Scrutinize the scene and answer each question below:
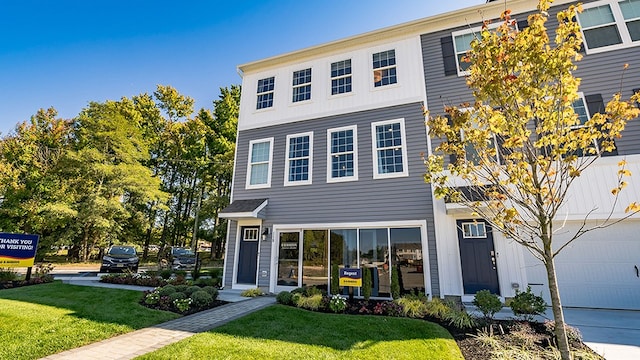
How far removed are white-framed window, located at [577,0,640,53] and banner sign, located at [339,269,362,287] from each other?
10.1 metres

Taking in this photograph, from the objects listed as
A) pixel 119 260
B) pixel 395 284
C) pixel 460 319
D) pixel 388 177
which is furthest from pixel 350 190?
pixel 119 260

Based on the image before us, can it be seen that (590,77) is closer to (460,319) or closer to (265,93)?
(460,319)

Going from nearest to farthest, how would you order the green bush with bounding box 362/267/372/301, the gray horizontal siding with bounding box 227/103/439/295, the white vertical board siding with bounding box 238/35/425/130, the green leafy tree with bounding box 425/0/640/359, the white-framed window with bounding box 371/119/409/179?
the green leafy tree with bounding box 425/0/640/359
the green bush with bounding box 362/267/372/301
the gray horizontal siding with bounding box 227/103/439/295
the white-framed window with bounding box 371/119/409/179
the white vertical board siding with bounding box 238/35/425/130

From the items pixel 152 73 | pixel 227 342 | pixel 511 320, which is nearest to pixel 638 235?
pixel 511 320

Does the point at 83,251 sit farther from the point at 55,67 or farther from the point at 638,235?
the point at 638,235

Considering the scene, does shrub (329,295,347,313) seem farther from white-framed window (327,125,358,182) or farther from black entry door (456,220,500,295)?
white-framed window (327,125,358,182)

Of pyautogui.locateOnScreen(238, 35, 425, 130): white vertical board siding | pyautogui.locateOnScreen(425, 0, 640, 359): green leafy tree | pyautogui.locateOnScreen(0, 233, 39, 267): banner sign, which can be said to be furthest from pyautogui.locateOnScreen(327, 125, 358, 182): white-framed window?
pyautogui.locateOnScreen(0, 233, 39, 267): banner sign

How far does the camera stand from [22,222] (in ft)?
69.9

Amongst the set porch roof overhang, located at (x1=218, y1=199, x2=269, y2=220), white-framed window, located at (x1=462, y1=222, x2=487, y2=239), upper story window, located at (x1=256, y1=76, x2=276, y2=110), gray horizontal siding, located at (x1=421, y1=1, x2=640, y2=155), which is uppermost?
upper story window, located at (x1=256, y1=76, x2=276, y2=110)

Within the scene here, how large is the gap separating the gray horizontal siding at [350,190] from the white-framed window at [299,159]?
0.18 metres

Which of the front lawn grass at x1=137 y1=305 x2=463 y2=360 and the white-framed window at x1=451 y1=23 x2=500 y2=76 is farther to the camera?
the white-framed window at x1=451 y1=23 x2=500 y2=76

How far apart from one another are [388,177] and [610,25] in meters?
8.46

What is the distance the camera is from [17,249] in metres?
10.2

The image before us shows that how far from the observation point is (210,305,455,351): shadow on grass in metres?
5.34
